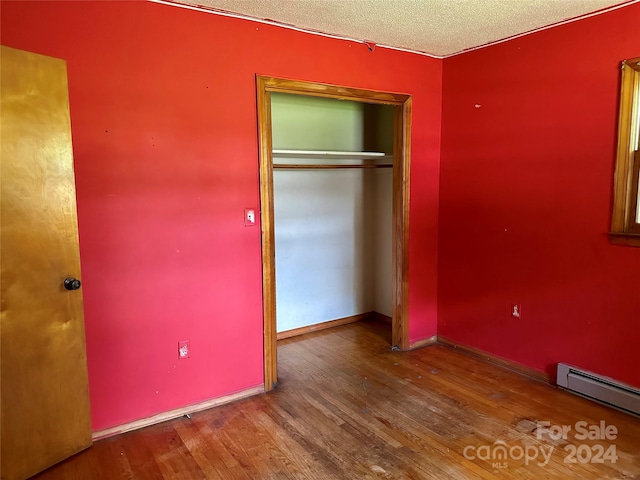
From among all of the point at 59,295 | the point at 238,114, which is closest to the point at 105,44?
the point at 238,114

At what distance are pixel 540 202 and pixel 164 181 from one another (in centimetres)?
249

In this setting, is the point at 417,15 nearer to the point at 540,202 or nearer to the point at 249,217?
the point at 540,202

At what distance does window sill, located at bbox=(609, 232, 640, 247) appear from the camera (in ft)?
8.48

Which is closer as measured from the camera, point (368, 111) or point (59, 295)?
point (59, 295)

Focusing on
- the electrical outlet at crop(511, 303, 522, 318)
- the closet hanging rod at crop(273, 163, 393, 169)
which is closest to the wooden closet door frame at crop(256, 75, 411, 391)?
the closet hanging rod at crop(273, 163, 393, 169)

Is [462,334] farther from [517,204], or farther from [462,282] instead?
[517,204]

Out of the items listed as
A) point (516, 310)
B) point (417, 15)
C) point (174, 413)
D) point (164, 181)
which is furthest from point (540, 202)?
point (174, 413)

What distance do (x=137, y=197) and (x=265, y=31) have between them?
132 cm

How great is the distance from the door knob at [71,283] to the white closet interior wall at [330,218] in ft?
6.42

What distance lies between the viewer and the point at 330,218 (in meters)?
4.28

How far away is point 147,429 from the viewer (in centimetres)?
258

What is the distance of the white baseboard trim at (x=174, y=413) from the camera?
8.18ft

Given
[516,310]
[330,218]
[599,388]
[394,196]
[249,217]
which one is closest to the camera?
[599,388]

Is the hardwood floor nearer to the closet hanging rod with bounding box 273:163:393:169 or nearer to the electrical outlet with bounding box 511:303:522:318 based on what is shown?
the electrical outlet with bounding box 511:303:522:318
